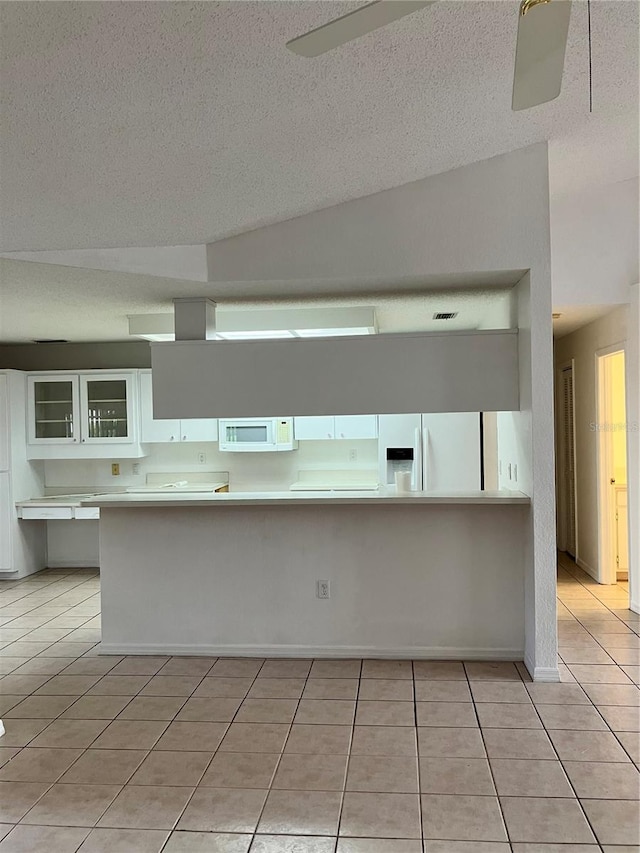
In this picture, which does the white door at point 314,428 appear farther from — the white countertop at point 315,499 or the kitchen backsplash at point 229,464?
the white countertop at point 315,499

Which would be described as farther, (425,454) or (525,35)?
(425,454)

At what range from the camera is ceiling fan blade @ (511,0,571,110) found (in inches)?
61.6

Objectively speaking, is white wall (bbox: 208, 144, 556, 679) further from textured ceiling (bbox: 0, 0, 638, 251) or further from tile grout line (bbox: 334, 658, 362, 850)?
tile grout line (bbox: 334, 658, 362, 850)

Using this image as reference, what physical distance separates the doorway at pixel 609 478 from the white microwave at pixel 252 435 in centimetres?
281

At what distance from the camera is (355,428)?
7.08 meters

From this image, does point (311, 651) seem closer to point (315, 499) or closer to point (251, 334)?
point (315, 499)

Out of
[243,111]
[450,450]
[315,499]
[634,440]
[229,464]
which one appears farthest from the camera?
[229,464]

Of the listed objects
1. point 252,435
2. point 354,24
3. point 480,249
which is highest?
point 480,249

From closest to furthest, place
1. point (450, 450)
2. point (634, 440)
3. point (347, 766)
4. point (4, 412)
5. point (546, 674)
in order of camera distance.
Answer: point (347, 766) → point (546, 674) → point (634, 440) → point (450, 450) → point (4, 412)

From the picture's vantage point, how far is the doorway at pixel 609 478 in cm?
618

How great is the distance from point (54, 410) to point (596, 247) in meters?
4.97

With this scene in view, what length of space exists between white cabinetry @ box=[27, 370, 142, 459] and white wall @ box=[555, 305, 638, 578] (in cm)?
410

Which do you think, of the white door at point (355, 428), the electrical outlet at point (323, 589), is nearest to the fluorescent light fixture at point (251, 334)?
the electrical outlet at point (323, 589)

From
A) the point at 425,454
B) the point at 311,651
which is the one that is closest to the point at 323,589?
the point at 311,651
